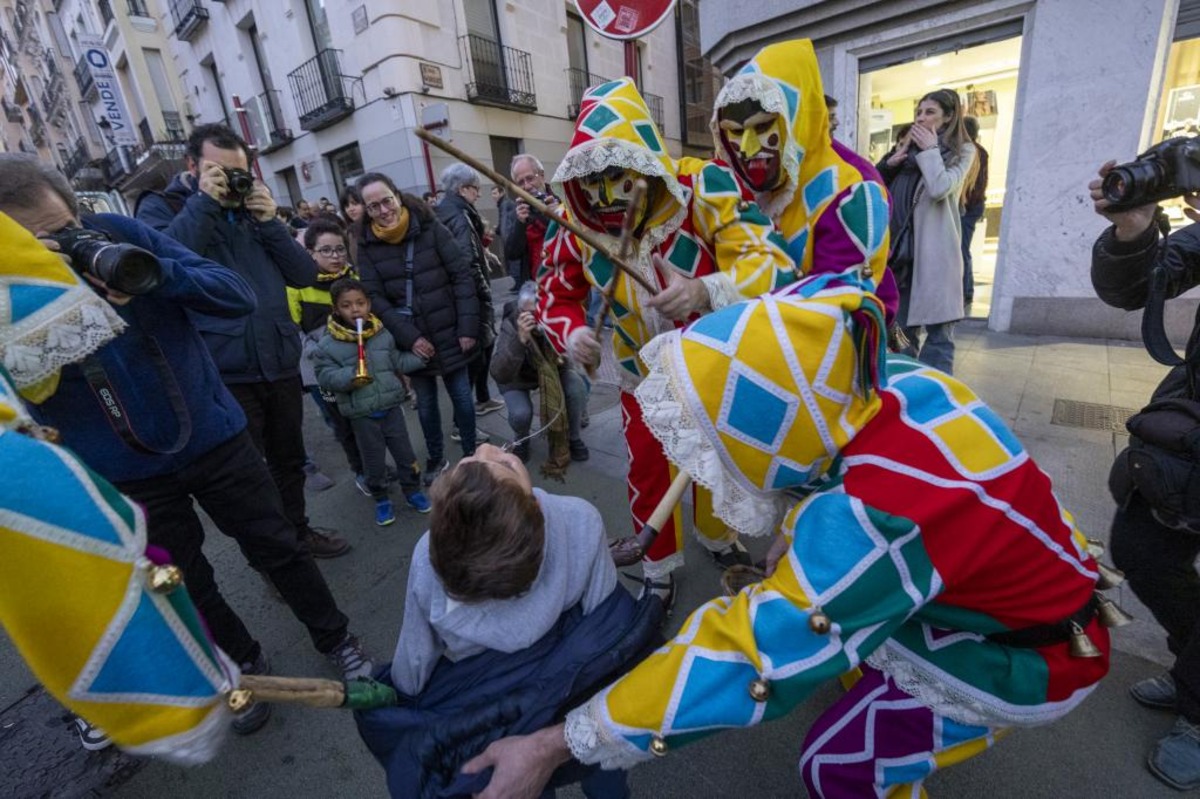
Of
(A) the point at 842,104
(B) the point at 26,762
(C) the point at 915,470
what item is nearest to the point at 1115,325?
Result: (A) the point at 842,104

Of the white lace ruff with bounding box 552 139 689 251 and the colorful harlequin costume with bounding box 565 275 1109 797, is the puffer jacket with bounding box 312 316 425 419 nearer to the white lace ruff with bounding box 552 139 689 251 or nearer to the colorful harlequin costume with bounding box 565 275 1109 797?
the white lace ruff with bounding box 552 139 689 251

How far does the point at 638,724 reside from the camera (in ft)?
3.42

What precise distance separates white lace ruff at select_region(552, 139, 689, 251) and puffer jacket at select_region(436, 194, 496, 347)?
7.05 ft

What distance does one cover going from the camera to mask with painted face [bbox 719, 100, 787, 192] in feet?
7.22

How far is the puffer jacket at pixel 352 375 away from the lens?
10.7 ft

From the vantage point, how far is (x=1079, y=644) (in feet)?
3.82

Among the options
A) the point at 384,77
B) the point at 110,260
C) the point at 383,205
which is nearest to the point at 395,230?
the point at 383,205

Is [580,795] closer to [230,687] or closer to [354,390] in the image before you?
[230,687]

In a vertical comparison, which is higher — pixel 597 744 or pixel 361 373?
pixel 361 373

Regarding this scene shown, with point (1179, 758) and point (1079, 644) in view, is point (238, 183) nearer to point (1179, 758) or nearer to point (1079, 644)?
point (1079, 644)

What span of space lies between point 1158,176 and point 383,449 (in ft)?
11.6

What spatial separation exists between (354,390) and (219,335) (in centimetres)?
85

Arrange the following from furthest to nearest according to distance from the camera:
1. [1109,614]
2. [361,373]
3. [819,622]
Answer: [361,373] → [1109,614] → [819,622]

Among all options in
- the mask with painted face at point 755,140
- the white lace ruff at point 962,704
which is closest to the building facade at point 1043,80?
the mask with painted face at point 755,140
